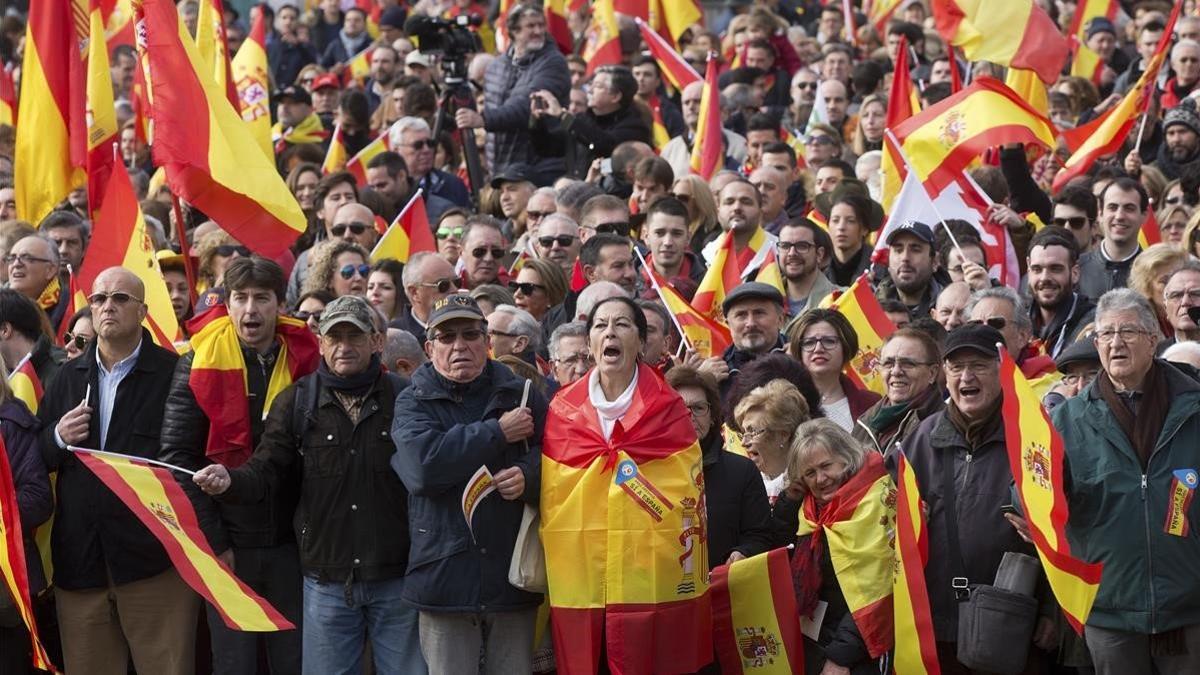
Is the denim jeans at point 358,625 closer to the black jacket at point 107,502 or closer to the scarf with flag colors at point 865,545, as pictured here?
the black jacket at point 107,502

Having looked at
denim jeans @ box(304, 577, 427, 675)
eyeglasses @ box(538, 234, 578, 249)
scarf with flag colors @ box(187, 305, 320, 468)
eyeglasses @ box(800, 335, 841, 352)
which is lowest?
denim jeans @ box(304, 577, 427, 675)

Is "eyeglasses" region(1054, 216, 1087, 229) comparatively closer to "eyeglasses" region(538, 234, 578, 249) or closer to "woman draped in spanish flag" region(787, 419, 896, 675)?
"eyeglasses" region(538, 234, 578, 249)

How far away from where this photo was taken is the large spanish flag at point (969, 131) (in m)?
12.2

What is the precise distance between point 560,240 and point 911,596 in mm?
4405

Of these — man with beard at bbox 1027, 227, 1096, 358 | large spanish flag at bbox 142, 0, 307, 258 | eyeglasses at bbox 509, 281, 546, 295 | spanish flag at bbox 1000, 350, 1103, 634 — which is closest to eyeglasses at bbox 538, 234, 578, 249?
eyeglasses at bbox 509, 281, 546, 295

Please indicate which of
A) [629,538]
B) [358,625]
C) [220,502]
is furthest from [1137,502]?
[220,502]

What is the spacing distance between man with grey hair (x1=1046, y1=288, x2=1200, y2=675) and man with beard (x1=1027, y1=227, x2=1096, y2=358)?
7.26 feet

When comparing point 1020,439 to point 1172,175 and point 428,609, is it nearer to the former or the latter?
point 428,609

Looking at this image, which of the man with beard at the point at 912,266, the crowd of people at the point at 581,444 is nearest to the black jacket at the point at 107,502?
the crowd of people at the point at 581,444

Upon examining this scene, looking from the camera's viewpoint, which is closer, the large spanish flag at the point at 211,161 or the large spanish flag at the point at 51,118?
the large spanish flag at the point at 211,161

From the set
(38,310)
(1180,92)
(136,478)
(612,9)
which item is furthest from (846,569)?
(612,9)

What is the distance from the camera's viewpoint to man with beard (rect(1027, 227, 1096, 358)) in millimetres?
10352

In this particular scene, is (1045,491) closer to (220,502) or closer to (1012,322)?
(1012,322)

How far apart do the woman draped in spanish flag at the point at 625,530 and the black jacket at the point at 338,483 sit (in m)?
0.69
